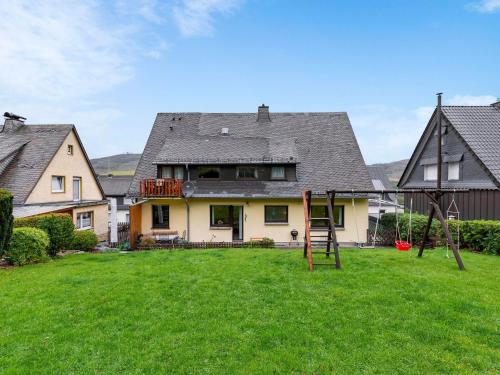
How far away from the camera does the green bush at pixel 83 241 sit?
1491 centimetres

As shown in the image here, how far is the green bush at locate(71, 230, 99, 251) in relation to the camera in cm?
1491

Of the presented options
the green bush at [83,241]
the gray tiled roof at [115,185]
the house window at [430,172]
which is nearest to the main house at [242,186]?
the green bush at [83,241]

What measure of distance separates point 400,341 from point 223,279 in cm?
491

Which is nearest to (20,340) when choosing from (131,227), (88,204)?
(131,227)

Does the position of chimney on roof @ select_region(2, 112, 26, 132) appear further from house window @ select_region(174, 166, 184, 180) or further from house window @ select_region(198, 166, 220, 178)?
house window @ select_region(198, 166, 220, 178)

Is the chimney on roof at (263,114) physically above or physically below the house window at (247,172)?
above

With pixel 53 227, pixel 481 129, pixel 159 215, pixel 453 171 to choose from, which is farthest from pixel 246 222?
pixel 481 129

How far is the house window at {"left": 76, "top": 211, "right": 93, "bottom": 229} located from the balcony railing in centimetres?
617

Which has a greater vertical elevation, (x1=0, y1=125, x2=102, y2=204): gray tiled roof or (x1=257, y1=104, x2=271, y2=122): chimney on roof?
(x1=257, y1=104, x2=271, y2=122): chimney on roof

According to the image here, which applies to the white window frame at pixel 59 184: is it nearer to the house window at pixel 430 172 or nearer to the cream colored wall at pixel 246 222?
the cream colored wall at pixel 246 222

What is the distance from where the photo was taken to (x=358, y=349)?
480 cm

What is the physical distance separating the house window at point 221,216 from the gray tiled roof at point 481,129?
15229 mm

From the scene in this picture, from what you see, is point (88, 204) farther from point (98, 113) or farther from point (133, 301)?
point (133, 301)

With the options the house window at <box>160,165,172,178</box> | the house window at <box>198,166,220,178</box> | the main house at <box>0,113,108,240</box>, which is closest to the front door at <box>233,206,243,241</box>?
the house window at <box>198,166,220,178</box>
